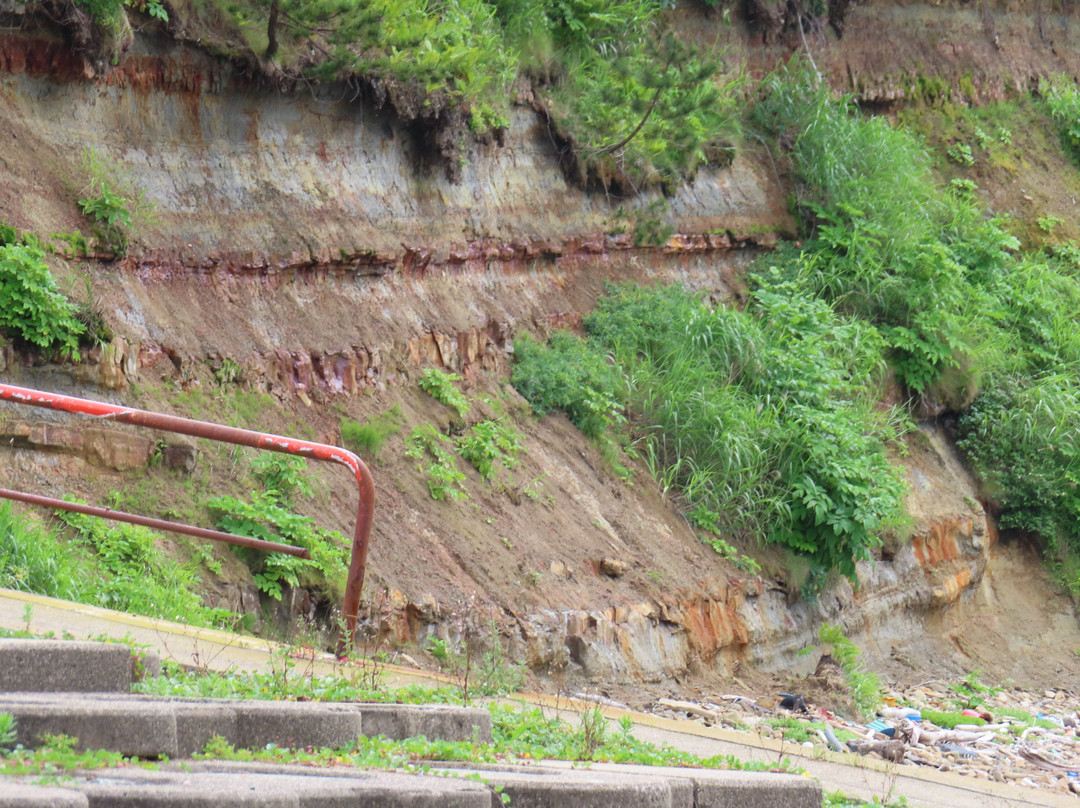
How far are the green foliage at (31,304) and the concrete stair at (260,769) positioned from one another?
3.29m

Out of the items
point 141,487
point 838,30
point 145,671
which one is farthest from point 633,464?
point 838,30

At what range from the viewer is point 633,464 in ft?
34.3

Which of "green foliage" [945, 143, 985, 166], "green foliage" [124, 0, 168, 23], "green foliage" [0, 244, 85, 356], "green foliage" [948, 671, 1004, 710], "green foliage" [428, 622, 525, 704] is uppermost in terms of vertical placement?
"green foliage" [945, 143, 985, 166]

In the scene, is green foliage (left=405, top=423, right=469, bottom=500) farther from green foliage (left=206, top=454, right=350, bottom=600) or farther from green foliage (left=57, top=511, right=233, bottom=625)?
green foliage (left=57, top=511, right=233, bottom=625)

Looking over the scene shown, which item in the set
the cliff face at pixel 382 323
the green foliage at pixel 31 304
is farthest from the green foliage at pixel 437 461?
the green foliage at pixel 31 304

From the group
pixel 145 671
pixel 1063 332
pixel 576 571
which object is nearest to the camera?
pixel 145 671

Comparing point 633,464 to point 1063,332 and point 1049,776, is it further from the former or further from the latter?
point 1063,332


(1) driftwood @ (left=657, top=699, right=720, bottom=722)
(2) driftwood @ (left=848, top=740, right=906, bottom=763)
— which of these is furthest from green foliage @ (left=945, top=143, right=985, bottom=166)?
(2) driftwood @ (left=848, top=740, right=906, bottom=763)

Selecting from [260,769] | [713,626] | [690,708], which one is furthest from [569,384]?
[260,769]

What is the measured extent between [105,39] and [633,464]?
5518mm

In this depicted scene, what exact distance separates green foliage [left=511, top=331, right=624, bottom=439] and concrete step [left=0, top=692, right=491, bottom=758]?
5.98m

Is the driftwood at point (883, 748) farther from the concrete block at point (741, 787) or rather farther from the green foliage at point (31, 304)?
the green foliage at point (31, 304)

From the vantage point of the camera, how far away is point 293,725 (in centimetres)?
349

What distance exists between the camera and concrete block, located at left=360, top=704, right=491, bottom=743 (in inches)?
152
